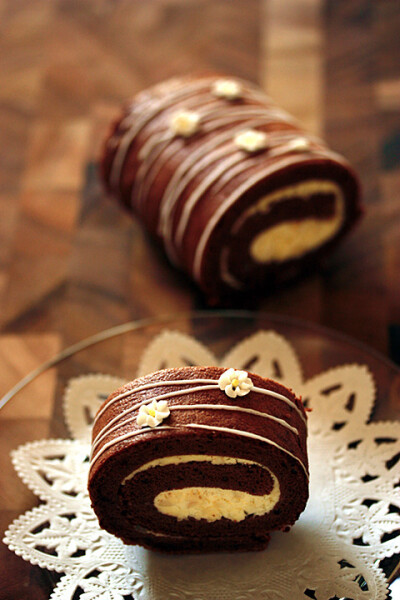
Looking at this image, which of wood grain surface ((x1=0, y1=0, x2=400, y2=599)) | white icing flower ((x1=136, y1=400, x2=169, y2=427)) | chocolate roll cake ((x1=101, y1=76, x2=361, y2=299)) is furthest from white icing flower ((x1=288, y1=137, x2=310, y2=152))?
white icing flower ((x1=136, y1=400, x2=169, y2=427))

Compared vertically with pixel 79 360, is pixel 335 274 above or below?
above

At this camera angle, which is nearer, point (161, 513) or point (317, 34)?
point (161, 513)

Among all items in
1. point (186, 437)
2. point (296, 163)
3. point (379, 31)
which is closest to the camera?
point (186, 437)

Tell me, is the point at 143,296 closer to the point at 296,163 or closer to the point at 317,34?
the point at 296,163

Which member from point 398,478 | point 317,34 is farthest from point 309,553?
point 317,34

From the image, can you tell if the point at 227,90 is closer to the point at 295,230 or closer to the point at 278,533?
the point at 295,230

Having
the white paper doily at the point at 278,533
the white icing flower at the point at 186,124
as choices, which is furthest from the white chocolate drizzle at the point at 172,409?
the white icing flower at the point at 186,124

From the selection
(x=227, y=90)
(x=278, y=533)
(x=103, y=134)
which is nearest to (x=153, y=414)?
(x=278, y=533)

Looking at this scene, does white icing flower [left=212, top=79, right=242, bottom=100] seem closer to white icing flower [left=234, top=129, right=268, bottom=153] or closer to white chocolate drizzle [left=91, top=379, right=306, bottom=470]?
white icing flower [left=234, top=129, right=268, bottom=153]
